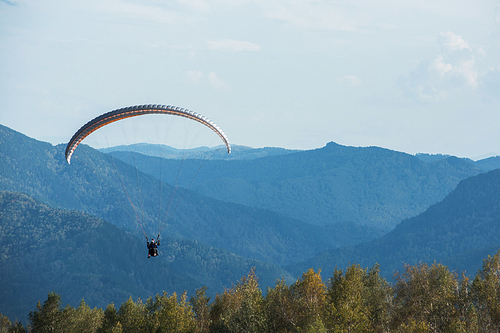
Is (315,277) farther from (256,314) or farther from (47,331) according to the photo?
(47,331)

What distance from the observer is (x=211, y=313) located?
68.6 m

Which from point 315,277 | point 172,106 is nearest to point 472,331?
point 315,277

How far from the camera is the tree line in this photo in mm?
44000

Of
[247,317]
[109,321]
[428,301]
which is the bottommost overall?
[109,321]

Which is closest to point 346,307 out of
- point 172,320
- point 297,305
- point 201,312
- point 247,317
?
point 297,305

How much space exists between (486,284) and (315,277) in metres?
17.3

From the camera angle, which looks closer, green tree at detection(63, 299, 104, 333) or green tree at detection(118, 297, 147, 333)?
green tree at detection(118, 297, 147, 333)

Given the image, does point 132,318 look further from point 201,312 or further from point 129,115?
point 129,115

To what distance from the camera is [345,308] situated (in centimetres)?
4234

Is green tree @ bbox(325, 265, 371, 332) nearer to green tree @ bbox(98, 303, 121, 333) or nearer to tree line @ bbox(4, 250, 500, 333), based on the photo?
tree line @ bbox(4, 250, 500, 333)

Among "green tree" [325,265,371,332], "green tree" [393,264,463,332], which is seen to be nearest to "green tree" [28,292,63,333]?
"green tree" [325,265,371,332]

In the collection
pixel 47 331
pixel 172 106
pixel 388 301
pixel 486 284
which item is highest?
pixel 172 106

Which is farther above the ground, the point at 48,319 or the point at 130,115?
the point at 130,115

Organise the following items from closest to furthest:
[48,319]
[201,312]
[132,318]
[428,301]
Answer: [428,301]
[201,312]
[132,318]
[48,319]
